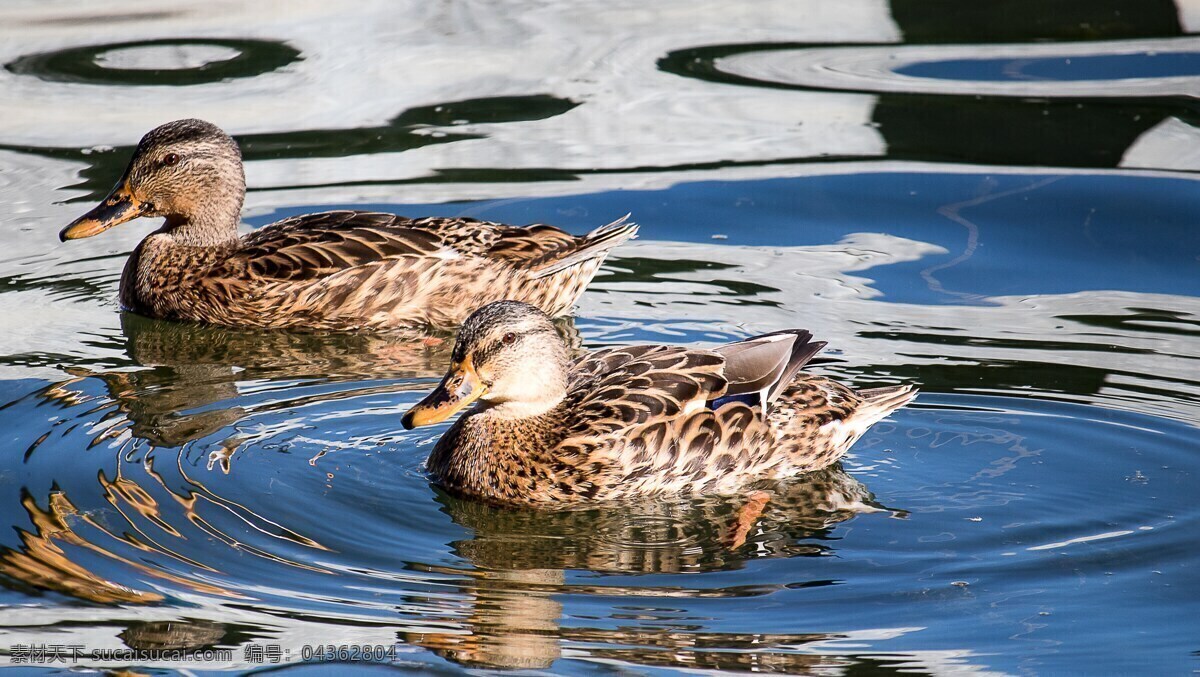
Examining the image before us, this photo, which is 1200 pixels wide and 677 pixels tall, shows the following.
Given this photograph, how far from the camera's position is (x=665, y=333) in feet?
31.9

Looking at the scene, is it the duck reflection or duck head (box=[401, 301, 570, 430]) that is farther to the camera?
duck head (box=[401, 301, 570, 430])

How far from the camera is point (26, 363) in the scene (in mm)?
9328

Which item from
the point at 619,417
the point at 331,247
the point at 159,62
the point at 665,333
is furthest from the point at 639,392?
the point at 159,62

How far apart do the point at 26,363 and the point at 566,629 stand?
451 centimetres

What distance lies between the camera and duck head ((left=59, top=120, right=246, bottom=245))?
430 inches

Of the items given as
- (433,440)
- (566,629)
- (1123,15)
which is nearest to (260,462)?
(433,440)

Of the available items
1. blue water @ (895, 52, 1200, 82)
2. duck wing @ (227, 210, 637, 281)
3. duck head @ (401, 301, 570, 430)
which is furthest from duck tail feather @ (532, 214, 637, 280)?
blue water @ (895, 52, 1200, 82)

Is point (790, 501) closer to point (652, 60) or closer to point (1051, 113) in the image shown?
point (1051, 113)

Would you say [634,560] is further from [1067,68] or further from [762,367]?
[1067,68]

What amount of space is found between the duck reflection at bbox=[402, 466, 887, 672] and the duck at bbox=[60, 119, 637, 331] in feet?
10.0

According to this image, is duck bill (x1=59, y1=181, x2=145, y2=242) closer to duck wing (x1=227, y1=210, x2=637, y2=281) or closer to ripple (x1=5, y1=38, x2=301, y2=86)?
duck wing (x1=227, y1=210, x2=637, y2=281)

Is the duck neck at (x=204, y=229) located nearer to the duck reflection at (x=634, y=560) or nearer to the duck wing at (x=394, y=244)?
the duck wing at (x=394, y=244)

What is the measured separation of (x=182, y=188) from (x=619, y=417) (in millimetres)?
4601

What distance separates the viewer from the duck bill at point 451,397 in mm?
7312
